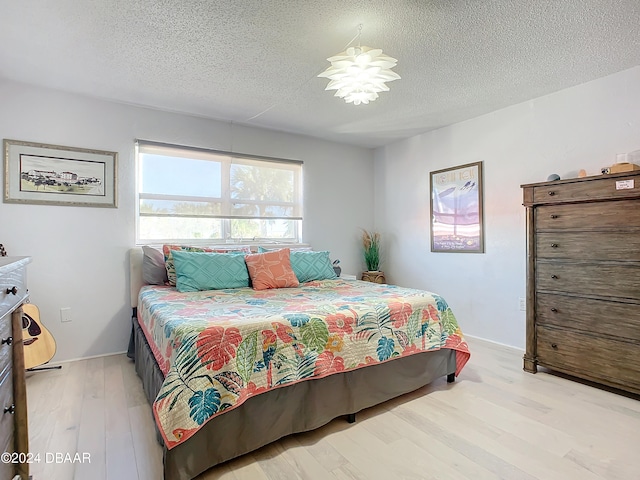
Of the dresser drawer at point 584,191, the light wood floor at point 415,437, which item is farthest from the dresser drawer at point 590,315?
the dresser drawer at point 584,191

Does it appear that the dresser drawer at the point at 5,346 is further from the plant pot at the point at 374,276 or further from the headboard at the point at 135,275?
the plant pot at the point at 374,276

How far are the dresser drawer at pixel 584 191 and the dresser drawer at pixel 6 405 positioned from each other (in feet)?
10.5

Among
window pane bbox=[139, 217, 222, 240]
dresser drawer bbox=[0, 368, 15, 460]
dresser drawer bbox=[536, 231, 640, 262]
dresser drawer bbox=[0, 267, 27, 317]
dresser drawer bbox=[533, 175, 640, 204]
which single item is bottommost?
dresser drawer bbox=[0, 368, 15, 460]

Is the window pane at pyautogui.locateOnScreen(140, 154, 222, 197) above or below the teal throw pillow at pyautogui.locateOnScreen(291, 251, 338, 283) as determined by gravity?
above

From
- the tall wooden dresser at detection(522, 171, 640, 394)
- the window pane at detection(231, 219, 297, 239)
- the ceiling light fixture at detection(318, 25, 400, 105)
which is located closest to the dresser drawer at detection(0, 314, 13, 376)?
the ceiling light fixture at detection(318, 25, 400, 105)

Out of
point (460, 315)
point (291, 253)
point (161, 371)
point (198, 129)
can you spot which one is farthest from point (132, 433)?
point (460, 315)

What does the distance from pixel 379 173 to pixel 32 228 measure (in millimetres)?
3816

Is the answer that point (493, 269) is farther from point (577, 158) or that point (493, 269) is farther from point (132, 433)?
point (132, 433)

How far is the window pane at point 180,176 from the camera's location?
3332 millimetres

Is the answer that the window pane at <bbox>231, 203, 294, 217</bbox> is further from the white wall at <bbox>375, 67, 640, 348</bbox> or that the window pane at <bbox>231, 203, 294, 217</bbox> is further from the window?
the white wall at <bbox>375, 67, 640, 348</bbox>

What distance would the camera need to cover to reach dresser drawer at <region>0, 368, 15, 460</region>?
3.58ft

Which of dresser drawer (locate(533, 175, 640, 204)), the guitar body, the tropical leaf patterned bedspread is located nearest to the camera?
the tropical leaf patterned bedspread

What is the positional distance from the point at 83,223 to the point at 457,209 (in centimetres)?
363

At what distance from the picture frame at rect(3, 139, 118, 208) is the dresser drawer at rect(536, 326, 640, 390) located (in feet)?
12.4
